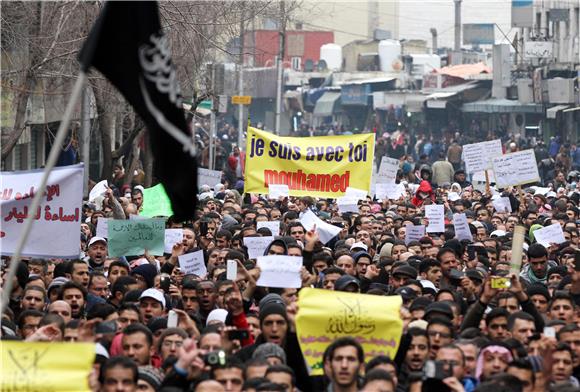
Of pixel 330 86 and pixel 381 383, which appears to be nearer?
pixel 381 383

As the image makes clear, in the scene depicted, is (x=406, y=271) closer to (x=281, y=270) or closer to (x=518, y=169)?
(x=281, y=270)

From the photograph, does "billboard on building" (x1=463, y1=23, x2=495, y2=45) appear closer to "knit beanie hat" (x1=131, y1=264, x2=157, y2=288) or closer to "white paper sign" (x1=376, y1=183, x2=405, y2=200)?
"white paper sign" (x1=376, y1=183, x2=405, y2=200)

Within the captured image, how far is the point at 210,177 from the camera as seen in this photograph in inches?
984

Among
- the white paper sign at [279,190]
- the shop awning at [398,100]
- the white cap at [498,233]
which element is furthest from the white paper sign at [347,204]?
the shop awning at [398,100]

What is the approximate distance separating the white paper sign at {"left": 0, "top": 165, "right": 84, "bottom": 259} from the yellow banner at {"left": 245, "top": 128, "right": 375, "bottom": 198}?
585cm

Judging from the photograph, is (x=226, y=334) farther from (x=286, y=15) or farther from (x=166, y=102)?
(x=286, y=15)

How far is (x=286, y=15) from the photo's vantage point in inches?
1123

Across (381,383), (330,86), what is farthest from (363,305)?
(330,86)

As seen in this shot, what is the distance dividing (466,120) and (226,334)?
55604 mm

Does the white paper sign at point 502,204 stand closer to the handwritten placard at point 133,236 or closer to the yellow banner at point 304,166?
the yellow banner at point 304,166

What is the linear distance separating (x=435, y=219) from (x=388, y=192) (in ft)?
17.7

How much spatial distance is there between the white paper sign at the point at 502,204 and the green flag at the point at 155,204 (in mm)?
5250

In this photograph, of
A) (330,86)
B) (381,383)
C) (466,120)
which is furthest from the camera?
(330,86)

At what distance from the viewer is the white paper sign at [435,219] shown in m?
17.9
